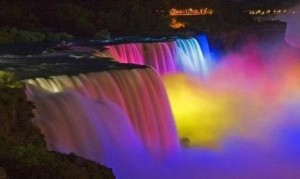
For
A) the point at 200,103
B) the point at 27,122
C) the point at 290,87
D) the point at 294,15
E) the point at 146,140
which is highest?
the point at 27,122

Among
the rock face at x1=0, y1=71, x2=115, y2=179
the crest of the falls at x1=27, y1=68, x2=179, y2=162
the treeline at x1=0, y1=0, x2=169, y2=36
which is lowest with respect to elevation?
the treeline at x1=0, y1=0, x2=169, y2=36

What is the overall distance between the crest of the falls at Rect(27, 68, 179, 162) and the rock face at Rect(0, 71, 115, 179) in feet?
3.13

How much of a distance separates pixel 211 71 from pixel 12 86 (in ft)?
54.2

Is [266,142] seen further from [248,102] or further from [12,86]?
[12,86]

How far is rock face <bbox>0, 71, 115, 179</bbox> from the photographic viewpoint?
5957 millimetres

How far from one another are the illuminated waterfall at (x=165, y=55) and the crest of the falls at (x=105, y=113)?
12.9 ft

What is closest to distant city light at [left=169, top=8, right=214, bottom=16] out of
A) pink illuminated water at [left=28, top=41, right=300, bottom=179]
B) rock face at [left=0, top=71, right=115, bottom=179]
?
pink illuminated water at [left=28, top=41, right=300, bottom=179]

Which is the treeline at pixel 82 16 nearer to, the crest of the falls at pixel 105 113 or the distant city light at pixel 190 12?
the distant city light at pixel 190 12

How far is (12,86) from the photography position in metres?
8.91

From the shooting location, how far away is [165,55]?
19.7m

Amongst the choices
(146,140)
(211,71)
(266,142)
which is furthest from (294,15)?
(146,140)

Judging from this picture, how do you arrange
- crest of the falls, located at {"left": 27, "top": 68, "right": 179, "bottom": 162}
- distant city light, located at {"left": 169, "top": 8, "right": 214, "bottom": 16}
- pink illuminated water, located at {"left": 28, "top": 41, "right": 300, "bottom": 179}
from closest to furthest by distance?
crest of the falls, located at {"left": 27, "top": 68, "right": 179, "bottom": 162} → pink illuminated water, located at {"left": 28, "top": 41, "right": 300, "bottom": 179} → distant city light, located at {"left": 169, "top": 8, "right": 214, "bottom": 16}

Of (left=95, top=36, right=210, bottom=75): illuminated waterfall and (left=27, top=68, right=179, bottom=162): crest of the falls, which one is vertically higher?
(left=27, top=68, right=179, bottom=162): crest of the falls

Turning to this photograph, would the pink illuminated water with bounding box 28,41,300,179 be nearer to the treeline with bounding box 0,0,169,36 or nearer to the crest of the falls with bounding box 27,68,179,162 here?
the crest of the falls with bounding box 27,68,179,162
